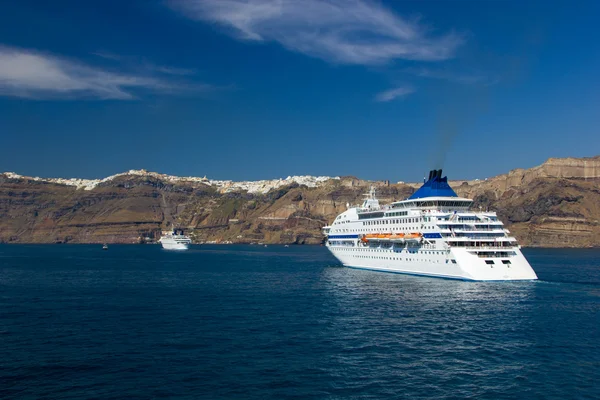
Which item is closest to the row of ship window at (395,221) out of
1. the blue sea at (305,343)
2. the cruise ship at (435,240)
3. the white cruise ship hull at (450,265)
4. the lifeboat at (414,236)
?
the cruise ship at (435,240)

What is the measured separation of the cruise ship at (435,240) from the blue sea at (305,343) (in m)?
2.58

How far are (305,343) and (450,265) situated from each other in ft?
96.1

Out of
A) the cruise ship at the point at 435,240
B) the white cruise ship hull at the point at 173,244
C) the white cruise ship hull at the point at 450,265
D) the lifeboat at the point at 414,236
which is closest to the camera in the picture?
the white cruise ship hull at the point at 450,265

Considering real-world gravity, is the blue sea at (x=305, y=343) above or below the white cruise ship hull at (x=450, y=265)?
below

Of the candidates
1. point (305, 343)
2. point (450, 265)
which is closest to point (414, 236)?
point (450, 265)

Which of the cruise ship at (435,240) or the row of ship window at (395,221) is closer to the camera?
the cruise ship at (435,240)

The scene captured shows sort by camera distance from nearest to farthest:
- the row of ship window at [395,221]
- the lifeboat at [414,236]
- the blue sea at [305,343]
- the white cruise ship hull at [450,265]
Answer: the blue sea at [305,343] < the white cruise ship hull at [450,265] < the lifeboat at [414,236] < the row of ship window at [395,221]

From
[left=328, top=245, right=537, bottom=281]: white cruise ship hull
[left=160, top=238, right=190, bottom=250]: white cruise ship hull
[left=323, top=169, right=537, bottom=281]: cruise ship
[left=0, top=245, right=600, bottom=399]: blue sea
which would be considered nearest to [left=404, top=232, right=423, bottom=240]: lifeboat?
[left=323, top=169, right=537, bottom=281]: cruise ship

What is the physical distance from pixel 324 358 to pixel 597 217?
199092 mm

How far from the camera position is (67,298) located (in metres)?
45.5

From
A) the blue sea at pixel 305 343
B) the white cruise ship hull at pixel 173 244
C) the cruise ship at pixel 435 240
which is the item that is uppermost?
the cruise ship at pixel 435 240

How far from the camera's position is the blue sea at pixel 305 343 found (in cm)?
2233

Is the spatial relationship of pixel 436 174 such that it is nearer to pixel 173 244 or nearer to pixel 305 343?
pixel 305 343

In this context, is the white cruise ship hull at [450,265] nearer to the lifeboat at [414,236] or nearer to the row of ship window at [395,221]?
the lifeboat at [414,236]
